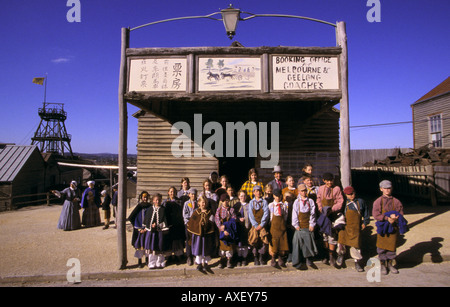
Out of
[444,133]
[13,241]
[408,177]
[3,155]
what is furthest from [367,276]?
[3,155]

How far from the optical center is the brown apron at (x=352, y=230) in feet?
16.1

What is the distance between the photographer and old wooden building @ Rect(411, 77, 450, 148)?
17328 mm

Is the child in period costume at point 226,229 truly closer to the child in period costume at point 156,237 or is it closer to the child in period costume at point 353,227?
the child in period costume at point 156,237

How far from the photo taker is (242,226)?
5.32 meters

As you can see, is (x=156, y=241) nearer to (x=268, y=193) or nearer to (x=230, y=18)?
(x=268, y=193)

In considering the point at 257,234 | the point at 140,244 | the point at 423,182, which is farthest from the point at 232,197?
the point at 423,182

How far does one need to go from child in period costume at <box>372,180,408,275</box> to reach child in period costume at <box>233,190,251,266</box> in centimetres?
251

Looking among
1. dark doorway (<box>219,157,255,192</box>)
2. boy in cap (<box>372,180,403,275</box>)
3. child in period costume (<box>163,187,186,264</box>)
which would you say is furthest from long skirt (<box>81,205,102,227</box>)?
boy in cap (<box>372,180,403,275</box>)

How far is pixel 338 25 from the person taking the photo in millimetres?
5711

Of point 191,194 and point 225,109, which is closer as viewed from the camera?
point 191,194

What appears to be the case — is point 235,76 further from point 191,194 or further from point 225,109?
point 225,109

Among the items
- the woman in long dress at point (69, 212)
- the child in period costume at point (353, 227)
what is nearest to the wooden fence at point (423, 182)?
the child in period costume at point (353, 227)

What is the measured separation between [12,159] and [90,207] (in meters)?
12.0
